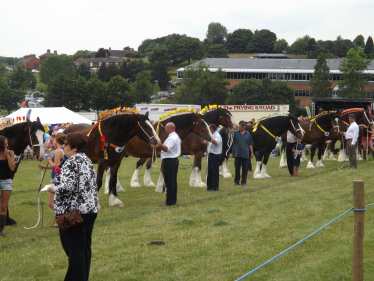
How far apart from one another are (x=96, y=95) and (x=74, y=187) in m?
74.7

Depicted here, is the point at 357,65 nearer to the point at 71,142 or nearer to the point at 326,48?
the point at 71,142

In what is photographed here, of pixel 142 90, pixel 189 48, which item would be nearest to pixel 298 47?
pixel 189 48

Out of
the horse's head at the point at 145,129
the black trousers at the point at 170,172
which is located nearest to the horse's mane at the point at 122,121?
the horse's head at the point at 145,129

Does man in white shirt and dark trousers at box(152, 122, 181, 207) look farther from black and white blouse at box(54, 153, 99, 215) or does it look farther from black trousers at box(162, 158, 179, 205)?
black and white blouse at box(54, 153, 99, 215)

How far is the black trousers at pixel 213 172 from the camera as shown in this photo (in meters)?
13.4

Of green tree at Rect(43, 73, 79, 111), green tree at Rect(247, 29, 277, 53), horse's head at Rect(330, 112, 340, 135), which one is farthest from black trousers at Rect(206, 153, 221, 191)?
green tree at Rect(247, 29, 277, 53)

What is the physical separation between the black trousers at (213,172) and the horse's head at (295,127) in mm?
4696

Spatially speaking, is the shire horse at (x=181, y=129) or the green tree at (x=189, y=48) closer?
the shire horse at (x=181, y=129)

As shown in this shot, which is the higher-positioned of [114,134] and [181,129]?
[114,134]

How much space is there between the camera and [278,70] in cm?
10469

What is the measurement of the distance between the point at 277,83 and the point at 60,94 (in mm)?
41827

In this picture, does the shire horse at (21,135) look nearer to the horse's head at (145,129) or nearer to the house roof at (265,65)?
the horse's head at (145,129)

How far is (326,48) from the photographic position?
7279 inches

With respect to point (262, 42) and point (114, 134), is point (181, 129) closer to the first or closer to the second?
point (114, 134)
